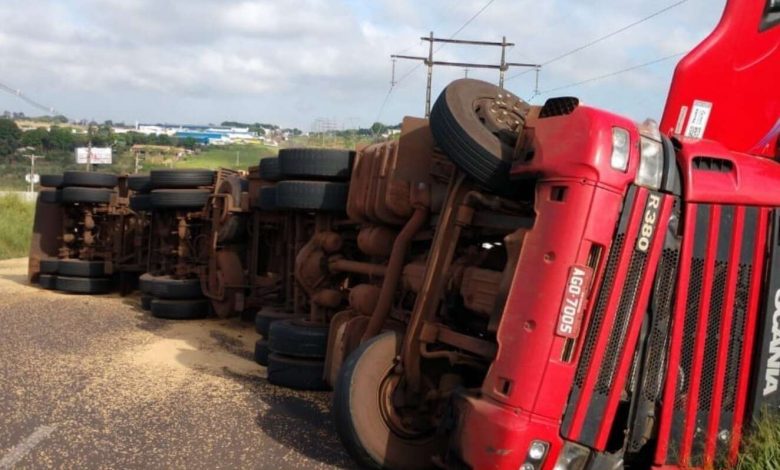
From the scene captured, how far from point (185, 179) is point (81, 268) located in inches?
113

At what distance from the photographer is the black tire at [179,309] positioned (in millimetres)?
10570

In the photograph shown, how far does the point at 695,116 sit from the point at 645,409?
188 cm

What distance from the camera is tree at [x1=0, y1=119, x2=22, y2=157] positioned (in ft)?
222

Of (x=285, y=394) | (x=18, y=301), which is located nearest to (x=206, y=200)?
(x=18, y=301)

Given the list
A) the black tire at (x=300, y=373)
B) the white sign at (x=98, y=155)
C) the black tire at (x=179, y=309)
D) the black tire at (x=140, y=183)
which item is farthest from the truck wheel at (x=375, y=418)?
the white sign at (x=98, y=155)

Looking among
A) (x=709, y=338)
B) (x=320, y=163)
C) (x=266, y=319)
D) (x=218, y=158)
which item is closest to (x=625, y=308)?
(x=709, y=338)

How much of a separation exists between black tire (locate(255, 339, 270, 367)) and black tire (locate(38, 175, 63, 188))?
7.58 meters

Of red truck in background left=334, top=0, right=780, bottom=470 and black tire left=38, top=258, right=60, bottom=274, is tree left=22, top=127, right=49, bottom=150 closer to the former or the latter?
black tire left=38, top=258, right=60, bottom=274

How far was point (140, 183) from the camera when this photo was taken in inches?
489

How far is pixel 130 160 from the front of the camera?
6250 cm

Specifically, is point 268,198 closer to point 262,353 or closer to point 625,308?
point 262,353

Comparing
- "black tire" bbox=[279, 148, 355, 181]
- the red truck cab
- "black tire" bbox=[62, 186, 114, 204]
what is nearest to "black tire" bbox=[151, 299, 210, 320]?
"black tire" bbox=[62, 186, 114, 204]

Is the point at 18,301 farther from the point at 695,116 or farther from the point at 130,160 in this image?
the point at 130,160

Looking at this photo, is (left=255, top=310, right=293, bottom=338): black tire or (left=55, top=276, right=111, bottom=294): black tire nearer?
(left=255, top=310, right=293, bottom=338): black tire
